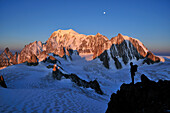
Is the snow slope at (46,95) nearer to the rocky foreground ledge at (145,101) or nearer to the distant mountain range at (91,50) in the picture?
the rocky foreground ledge at (145,101)

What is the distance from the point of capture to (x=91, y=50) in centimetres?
16125

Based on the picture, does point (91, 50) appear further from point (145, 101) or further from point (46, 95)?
point (145, 101)

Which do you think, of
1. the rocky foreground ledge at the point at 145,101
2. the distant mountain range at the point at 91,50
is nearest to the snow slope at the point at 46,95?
the rocky foreground ledge at the point at 145,101

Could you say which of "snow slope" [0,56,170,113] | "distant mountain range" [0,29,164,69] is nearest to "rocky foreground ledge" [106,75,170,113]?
"snow slope" [0,56,170,113]

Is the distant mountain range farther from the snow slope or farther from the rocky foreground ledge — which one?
the rocky foreground ledge

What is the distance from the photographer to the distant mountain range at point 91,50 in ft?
333

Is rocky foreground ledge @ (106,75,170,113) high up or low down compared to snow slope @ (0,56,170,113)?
up

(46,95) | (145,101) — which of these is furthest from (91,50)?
(145,101)

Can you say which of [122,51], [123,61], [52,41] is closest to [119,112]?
[123,61]

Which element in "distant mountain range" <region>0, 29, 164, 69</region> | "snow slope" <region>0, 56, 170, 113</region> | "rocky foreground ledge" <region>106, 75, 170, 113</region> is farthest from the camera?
"distant mountain range" <region>0, 29, 164, 69</region>

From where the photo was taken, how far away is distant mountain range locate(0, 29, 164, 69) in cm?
10144

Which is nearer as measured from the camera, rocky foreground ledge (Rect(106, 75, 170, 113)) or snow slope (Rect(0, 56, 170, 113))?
rocky foreground ledge (Rect(106, 75, 170, 113))

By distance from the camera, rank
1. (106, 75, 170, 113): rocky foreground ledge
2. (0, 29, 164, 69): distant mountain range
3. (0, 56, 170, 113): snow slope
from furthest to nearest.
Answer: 1. (0, 29, 164, 69): distant mountain range
2. (0, 56, 170, 113): snow slope
3. (106, 75, 170, 113): rocky foreground ledge

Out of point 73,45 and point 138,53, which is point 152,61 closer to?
point 138,53
